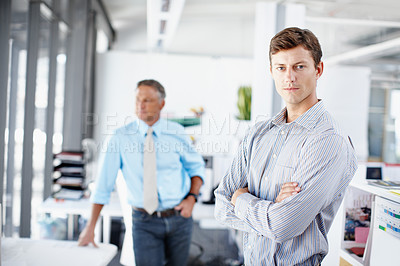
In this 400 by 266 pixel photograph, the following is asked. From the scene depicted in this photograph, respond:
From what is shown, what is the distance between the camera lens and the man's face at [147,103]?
216 cm

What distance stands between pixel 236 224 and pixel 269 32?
158 centimetres

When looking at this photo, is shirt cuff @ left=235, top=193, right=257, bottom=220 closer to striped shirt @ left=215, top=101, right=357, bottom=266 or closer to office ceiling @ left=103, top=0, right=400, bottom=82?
striped shirt @ left=215, top=101, right=357, bottom=266

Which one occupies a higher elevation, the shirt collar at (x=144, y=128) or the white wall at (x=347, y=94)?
the white wall at (x=347, y=94)

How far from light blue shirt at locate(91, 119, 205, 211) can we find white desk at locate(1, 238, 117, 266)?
0.33m

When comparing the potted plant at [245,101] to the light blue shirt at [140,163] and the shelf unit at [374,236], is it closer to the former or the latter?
the light blue shirt at [140,163]

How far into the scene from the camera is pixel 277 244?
1.29 m

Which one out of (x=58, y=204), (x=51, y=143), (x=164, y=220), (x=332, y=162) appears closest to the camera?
(x=332, y=162)

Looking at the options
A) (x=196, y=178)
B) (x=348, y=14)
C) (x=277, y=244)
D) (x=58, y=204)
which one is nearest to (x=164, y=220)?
(x=196, y=178)

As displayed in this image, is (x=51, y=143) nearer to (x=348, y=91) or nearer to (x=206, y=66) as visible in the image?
(x=206, y=66)

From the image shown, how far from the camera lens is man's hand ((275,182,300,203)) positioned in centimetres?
120

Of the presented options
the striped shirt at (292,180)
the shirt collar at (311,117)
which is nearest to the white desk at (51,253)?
the striped shirt at (292,180)

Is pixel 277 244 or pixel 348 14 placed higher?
pixel 348 14

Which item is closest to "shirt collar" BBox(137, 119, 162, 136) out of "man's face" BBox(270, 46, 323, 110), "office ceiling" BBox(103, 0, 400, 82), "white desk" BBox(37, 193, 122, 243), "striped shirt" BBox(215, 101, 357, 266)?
"striped shirt" BBox(215, 101, 357, 266)

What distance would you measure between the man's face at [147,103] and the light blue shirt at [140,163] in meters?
0.06
